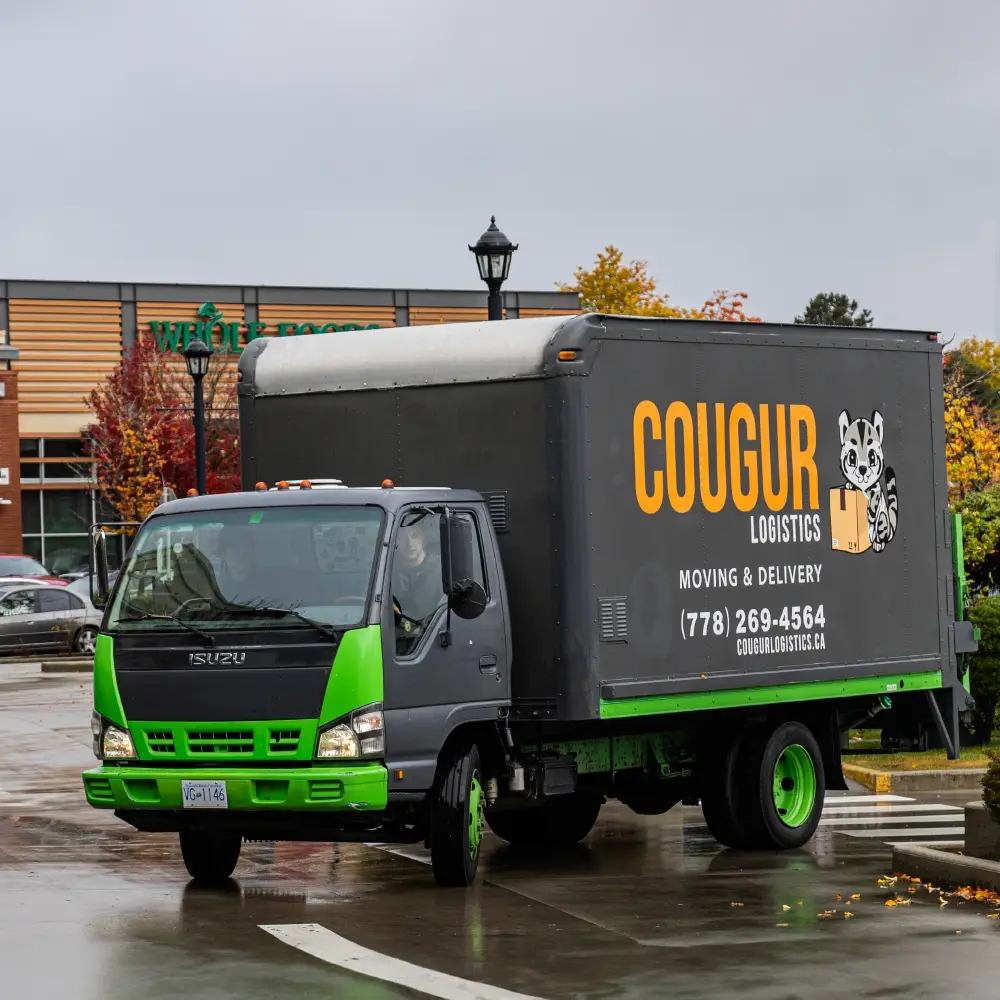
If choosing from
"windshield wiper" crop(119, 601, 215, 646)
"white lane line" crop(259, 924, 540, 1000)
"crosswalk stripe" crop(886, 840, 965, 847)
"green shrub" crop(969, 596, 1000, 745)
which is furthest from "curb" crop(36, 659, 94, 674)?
"white lane line" crop(259, 924, 540, 1000)

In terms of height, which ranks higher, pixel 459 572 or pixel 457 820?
pixel 459 572

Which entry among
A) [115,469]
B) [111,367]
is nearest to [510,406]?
[115,469]

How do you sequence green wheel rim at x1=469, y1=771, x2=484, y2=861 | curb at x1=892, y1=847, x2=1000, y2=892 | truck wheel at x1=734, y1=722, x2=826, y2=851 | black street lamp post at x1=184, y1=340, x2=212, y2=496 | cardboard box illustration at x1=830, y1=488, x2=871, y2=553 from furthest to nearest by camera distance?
1. black street lamp post at x1=184, y1=340, x2=212, y2=496
2. cardboard box illustration at x1=830, y1=488, x2=871, y2=553
3. truck wheel at x1=734, y1=722, x2=826, y2=851
4. green wheel rim at x1=469, y1=771, x2=484, y2=861
5. curb at x1=892, y1=847, x2=1000, y2=892

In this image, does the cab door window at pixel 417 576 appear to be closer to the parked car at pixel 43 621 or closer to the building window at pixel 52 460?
the parked car at pixel 43 621

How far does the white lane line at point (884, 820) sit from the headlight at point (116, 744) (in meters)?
6.10

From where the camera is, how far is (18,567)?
50.0 meters

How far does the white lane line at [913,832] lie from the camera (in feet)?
49.7

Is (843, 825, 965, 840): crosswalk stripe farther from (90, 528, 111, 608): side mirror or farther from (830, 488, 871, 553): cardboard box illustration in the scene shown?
(90, 528, 111, 608): side mirror

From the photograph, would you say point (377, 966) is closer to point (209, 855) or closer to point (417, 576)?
point (417, 576)

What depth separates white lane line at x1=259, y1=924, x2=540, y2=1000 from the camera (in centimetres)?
926

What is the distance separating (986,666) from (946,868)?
724 centimetres

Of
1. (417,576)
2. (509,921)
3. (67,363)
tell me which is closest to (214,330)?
(67,363)

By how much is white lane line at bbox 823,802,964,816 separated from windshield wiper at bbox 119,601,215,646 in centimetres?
661

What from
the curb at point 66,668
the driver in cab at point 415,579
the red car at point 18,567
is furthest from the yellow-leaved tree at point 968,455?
the driver in cab at point 415,579
